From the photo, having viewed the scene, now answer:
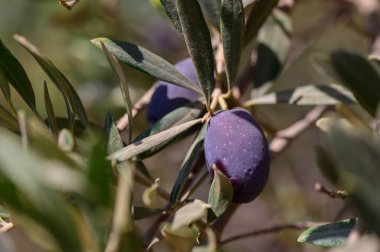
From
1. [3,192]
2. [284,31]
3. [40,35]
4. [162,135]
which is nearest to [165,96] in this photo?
[162,135]

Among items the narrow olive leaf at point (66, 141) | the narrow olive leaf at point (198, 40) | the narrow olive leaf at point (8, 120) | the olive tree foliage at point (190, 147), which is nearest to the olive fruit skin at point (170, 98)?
the olive tree foliage at point (190, 147)

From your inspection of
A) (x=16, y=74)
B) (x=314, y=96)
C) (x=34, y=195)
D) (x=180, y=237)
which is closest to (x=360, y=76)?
(x=314, y=96)

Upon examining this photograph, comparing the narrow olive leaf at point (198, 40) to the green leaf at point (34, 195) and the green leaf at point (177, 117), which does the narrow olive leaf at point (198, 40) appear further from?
the green leaf at point (34, 195)

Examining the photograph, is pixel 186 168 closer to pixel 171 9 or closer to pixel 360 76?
pixel 171 9

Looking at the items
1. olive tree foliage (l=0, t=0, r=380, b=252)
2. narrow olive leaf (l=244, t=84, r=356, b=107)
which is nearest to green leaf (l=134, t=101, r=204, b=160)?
olive tree foliage (l=0, t=0, r=380, b=252)

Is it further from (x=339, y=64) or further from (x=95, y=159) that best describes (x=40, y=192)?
(x=339, y=64)

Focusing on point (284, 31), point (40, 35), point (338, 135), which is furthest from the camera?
point (40, 35)

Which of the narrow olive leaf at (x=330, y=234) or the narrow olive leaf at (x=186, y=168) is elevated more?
the narrow olive leaf at (x=186, y=168)
